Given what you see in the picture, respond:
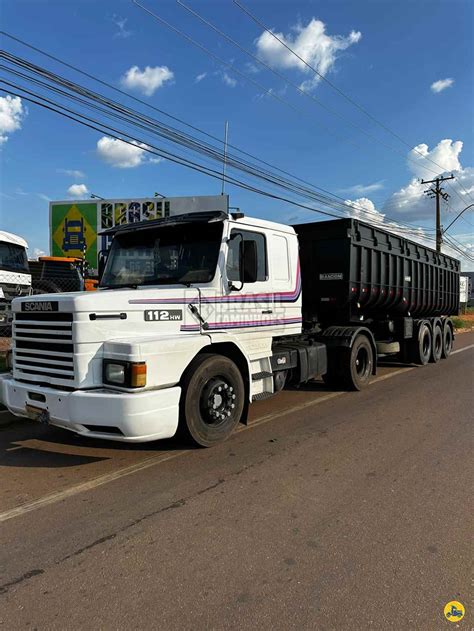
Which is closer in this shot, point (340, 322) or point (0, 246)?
point (340, 322)

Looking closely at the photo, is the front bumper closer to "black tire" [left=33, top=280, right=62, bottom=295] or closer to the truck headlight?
the truck headlight

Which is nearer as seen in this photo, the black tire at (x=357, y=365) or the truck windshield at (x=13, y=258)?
the black tire at (x=357, y=365)

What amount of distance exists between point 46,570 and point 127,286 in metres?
3.30

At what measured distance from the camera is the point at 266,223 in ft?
20.2

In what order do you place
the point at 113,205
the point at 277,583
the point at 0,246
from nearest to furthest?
the point at 277,583, the point at 0,246, the point at 113,205

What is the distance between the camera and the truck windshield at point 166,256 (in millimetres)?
5266

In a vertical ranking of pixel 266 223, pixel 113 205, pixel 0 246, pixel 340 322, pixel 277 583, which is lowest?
pixel 277 583

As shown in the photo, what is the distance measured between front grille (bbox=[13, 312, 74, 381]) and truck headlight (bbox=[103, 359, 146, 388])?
0.36 m

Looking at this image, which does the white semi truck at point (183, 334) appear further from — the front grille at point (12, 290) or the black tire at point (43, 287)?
the black tire at point (43, 287)

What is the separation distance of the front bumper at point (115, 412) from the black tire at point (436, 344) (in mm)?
10115

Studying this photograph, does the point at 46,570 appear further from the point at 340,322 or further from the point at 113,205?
the point at 113,205

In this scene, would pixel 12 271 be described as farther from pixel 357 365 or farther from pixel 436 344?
pixel 436 344

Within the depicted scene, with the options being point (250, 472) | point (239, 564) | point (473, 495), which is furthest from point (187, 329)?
point (473, 495)

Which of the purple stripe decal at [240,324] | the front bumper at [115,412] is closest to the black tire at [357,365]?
the purple stripe decal at [240,324]
